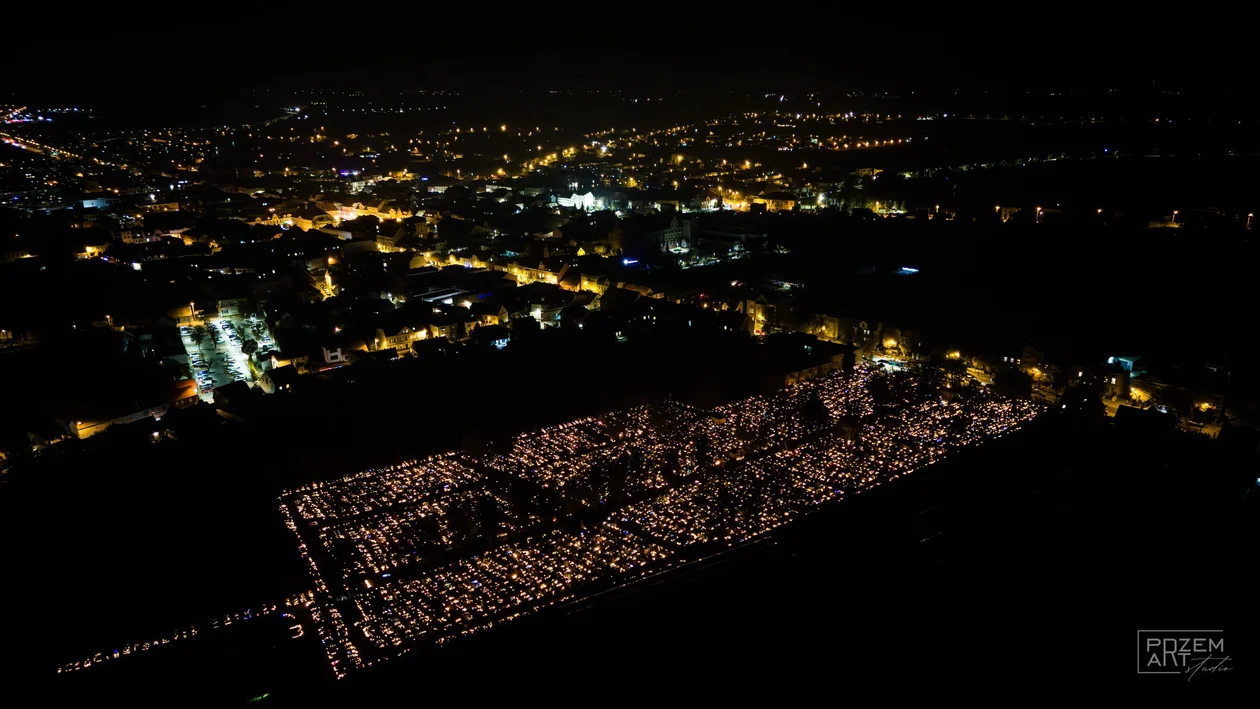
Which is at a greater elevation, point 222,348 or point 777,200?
point 777,200

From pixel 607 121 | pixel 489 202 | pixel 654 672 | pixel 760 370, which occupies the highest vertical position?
pixel 607 121

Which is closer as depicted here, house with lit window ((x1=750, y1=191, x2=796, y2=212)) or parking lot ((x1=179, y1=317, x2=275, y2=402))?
parking lot ((x1=179, y1=317, x2=275, y2=402))

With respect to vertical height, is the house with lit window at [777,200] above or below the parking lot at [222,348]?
above

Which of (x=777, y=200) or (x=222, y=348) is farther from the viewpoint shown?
(x=777, y=200)

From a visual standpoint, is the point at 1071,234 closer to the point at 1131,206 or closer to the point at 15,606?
the point at 1131,206

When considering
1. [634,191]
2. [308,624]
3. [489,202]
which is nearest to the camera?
[308,624]

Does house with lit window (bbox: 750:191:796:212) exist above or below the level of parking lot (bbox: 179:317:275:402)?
above

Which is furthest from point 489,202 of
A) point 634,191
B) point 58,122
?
point 58,122

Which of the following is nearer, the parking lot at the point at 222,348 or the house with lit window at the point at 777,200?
the parking lot at the point at 222,348
